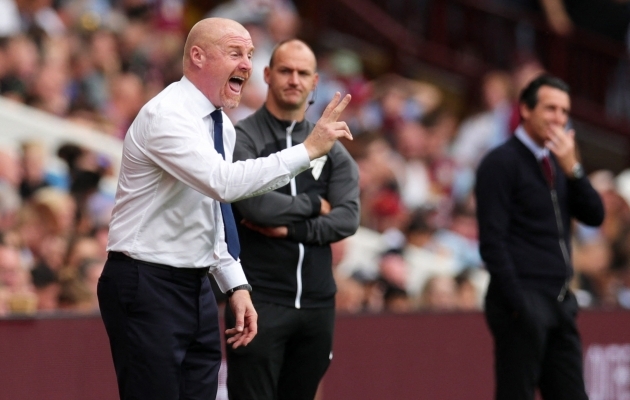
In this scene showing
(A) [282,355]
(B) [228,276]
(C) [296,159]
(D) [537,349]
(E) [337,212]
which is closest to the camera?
(C) [296,159]

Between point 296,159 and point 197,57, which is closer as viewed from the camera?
point 296,159

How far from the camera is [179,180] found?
16.2 ft

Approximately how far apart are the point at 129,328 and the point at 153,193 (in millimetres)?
576

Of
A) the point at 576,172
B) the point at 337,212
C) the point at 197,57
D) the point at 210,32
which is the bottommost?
the point at 337,212

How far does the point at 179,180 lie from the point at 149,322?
608mm

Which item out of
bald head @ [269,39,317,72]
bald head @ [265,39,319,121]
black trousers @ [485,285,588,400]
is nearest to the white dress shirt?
bald head @ [265,39,319,121]

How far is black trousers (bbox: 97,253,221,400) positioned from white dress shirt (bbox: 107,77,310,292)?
0.08 m

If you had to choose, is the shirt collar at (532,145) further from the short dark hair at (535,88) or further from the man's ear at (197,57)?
the man's ear at (197,57)

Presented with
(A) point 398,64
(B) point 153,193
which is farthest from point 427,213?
(B) point 153,193

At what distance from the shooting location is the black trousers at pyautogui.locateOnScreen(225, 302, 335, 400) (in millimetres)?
5965

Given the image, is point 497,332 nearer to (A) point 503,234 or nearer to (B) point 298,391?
(A) point 503,234

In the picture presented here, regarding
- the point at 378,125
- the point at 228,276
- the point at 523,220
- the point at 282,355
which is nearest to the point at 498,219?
the point at 523,220

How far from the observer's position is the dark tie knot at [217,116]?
16.7ft

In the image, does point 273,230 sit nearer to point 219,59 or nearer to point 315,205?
point 315,205
